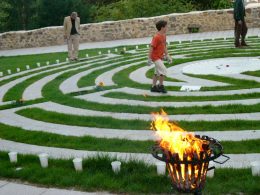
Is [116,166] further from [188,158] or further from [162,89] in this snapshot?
[162,89]

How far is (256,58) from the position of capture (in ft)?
43.0

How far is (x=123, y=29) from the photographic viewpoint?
848 inches

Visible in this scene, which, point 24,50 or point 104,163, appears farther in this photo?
point 24,50

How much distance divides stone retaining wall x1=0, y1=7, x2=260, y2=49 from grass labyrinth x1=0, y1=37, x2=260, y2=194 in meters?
6.39

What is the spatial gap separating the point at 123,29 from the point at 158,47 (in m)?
11.8

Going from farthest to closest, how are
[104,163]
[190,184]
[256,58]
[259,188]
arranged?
[256,58] < [104,163] < [259,188] < [190,184]

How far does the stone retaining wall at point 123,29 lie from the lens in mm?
20922

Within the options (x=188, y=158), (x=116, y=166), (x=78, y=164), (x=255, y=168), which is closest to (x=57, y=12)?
(x=78, y=164)

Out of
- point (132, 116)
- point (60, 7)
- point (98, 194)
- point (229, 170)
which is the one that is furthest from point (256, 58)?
point (60, 7)

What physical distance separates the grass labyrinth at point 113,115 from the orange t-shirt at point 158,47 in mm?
781

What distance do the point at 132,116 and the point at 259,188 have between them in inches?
148

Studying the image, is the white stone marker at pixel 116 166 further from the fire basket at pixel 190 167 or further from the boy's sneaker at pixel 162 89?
the boy's sneaker at pixel 162 89

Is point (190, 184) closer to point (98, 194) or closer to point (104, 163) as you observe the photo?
point (98, 194)

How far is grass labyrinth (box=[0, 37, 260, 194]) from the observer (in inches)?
222
